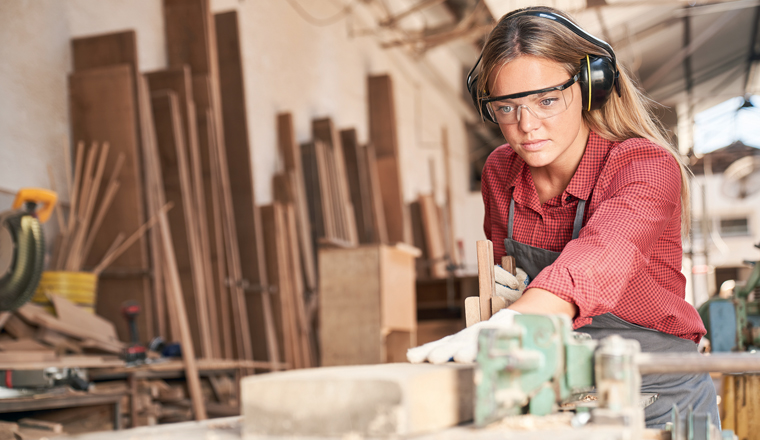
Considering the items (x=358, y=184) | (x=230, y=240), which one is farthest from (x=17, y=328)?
(x=358, y=184)

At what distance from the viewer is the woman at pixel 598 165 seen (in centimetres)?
146

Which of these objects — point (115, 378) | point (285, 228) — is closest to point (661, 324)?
point (115, 378)

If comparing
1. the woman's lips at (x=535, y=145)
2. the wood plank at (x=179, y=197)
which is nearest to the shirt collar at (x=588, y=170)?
the woman's lips at (x=535, y=145)

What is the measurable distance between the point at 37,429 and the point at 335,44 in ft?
20.3

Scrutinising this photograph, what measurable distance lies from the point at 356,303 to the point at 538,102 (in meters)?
2.87

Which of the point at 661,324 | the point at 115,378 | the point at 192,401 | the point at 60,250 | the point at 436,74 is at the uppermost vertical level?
the point at 436,74

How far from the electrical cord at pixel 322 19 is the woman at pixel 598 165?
5.69 m

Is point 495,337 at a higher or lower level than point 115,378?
higher

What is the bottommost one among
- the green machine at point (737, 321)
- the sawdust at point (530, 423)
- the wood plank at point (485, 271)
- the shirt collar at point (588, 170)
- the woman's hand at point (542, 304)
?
the green machine at point (737, 321)

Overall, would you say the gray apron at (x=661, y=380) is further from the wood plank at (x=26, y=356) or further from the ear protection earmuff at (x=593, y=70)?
the wood plank at (x=26, y=356)

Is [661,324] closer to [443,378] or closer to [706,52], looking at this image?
[443,378]

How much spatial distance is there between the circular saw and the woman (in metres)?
1.86

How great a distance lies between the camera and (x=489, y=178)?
6.24 ft

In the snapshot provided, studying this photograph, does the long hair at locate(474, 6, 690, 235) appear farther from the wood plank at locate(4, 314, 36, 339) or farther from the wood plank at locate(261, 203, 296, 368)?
the wood plank at locate(261, 203, 296, 368)
